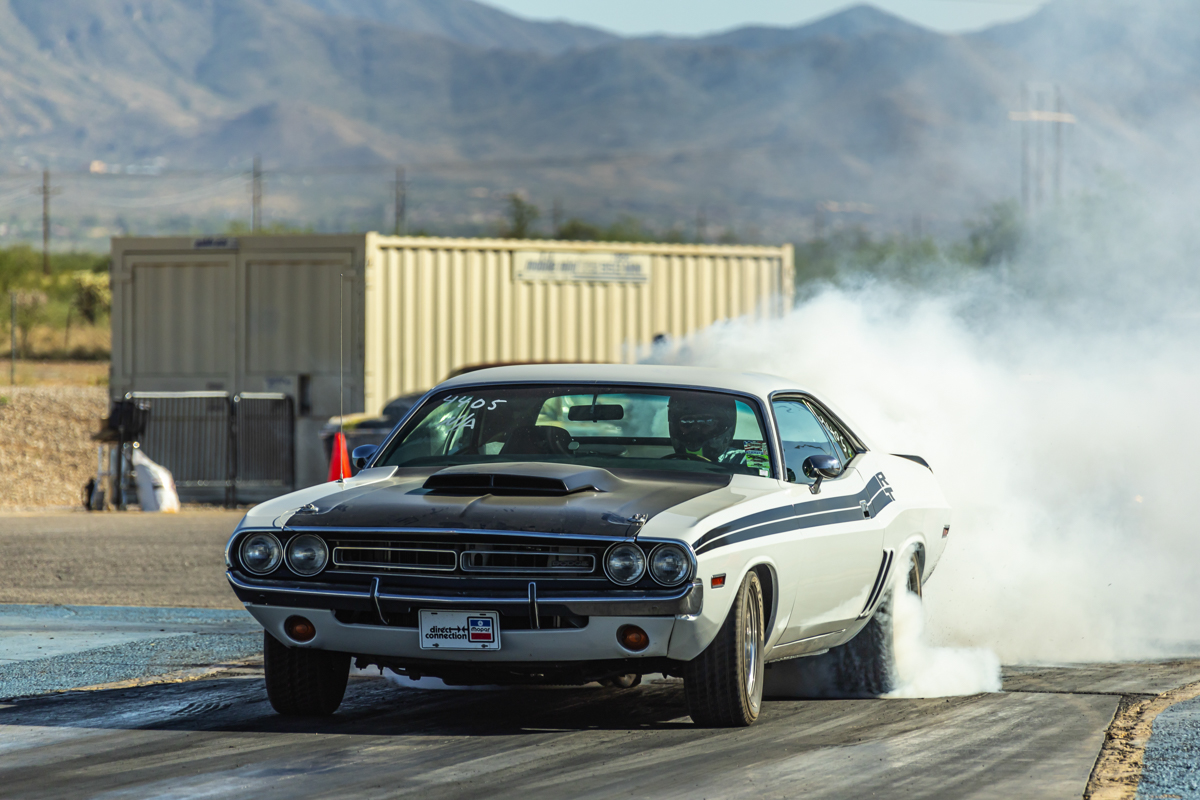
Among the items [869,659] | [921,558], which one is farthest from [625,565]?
[921,558]

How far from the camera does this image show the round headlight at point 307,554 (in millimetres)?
6078

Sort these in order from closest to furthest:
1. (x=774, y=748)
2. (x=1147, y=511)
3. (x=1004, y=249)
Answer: (x=774, y=748) → (x=1147, y=511) → (x=1004, y=249)

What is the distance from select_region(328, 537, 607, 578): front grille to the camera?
19.1 feet

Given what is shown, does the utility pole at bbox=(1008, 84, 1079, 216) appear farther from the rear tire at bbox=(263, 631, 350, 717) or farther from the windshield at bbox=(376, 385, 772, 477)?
the rear tire at bbox=(263, 631, 350, 717)

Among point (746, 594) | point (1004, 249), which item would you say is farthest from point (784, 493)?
point (1004, 249)

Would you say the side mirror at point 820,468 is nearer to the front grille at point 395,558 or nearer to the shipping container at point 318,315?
the front grille at point 395,558

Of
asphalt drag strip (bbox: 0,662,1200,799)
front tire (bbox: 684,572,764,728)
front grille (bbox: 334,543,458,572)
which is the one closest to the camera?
asphalt drag strip (bbox: 0,662,1200,799)

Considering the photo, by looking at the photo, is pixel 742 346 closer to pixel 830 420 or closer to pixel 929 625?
pixel 929 625

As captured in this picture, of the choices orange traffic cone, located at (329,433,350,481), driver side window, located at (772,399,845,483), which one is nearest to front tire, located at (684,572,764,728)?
driver side window, located at (772,399,845,483)

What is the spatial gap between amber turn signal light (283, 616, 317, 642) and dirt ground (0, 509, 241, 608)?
480 centimetres

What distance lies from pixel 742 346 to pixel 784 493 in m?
8.78

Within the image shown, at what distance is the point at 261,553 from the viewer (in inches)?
243

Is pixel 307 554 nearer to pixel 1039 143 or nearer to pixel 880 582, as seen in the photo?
pixel 880 582

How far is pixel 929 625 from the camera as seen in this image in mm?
9516
